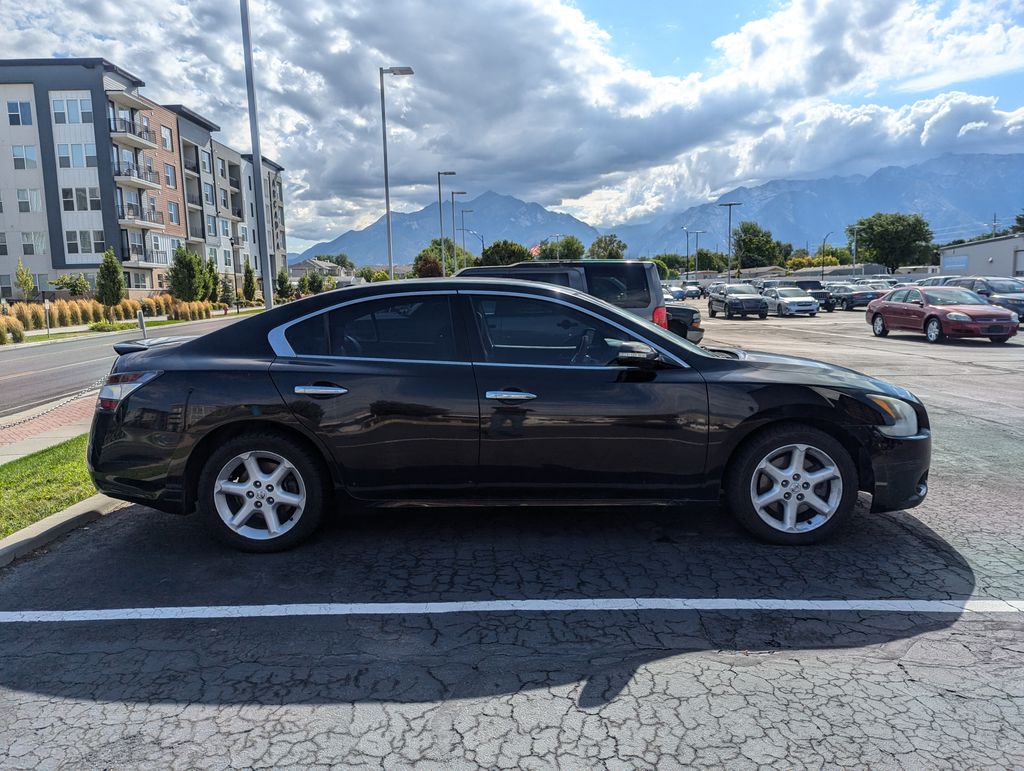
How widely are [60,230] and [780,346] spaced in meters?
53.3

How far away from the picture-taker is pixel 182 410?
441 centimetres

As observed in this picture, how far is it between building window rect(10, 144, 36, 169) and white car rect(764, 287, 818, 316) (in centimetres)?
5181

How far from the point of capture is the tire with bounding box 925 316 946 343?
63.3 ft

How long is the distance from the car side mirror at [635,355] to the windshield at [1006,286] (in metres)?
27.5

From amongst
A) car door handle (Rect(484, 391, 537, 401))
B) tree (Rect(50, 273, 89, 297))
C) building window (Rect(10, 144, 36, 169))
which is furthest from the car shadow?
building window (Rect(10, 144, 36, 169))

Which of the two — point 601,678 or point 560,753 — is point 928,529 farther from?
point 560,753

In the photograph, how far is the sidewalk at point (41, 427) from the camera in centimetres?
794

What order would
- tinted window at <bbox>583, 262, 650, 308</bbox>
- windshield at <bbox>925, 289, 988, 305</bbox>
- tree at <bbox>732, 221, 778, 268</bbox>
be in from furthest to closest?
tree at <bbox>732, 221, 778, 268</bbox>
windshield at <bbox>925, 289, 988, 305</bbox>
tinted window at <bbox>583, 262, 650, 308</bbox>

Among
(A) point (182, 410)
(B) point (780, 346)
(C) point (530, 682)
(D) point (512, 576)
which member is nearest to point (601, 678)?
(C) point (530, 682)

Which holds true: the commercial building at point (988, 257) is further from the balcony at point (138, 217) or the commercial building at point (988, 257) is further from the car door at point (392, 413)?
the balcony at point (138, 217)

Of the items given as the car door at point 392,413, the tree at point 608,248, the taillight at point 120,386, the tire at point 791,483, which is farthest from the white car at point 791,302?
the tree at point 608,248

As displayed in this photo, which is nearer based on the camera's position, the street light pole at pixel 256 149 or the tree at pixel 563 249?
the street light pole at pixel 256 149

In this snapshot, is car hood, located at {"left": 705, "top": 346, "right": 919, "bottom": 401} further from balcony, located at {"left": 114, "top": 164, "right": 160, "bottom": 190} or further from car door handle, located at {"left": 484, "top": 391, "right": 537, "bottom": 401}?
balcony, located at {"left": 114, "top": 164, "right": 160, "bottom": 190}

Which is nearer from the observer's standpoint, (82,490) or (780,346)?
(82,490)
